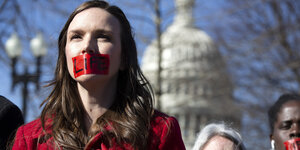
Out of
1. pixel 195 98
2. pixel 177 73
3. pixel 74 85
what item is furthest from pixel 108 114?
pixel 195 98

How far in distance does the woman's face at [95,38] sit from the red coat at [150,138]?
0.99ft

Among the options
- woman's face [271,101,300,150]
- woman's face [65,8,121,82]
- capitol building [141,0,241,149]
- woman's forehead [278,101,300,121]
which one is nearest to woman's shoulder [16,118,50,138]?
woman's face [65,8,121,82]

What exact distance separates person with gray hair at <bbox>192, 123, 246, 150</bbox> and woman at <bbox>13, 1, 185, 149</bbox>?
0.84 meters

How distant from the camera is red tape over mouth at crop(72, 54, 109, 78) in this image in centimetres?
241

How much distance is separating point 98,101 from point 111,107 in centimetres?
7

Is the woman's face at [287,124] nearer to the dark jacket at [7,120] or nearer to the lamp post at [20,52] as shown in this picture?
the dark jacket at [7,120]

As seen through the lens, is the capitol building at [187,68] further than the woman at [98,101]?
Yes

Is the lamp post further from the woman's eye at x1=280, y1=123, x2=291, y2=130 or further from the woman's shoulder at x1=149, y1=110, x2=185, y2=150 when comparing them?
the woman's shoulder at x1=149, y1=110, x2=185, y2=150

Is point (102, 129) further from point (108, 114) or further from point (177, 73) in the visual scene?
point (177, 73)

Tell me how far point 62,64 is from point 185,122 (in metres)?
50.5

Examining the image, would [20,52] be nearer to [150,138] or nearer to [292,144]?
[292,144]

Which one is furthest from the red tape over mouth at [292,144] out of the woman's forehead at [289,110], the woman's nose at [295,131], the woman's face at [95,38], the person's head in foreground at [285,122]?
the woman's face at [95,38]

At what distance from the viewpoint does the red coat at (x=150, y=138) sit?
2.35 meters

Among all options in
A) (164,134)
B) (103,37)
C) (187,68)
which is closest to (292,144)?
(164,134)
